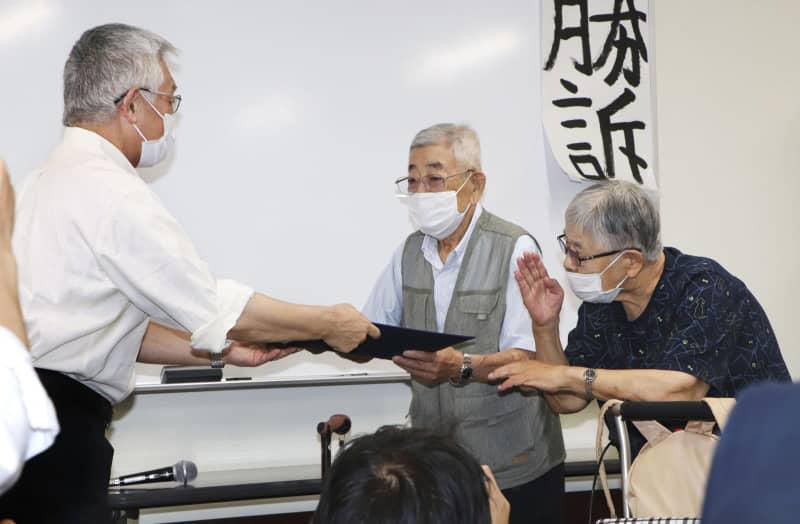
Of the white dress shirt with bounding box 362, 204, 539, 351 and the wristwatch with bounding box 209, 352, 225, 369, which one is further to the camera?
the white dress shirt with bounding box 362, 204, 539, 351

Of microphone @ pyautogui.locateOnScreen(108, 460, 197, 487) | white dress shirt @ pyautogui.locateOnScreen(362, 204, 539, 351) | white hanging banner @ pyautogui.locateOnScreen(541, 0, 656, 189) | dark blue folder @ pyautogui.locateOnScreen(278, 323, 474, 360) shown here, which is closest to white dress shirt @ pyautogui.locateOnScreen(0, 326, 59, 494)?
dark blue folder @ pyautogui.locateOnScreen(278, 323, 474, 360)

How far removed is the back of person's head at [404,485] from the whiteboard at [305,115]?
2.35 m

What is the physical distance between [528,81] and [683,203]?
83 cm

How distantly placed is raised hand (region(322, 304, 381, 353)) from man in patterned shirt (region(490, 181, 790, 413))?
0.40 metres

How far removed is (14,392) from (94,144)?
4.72 ft

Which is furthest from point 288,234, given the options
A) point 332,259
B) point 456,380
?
point 456,380

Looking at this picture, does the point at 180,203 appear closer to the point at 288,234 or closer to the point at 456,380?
the point at 288,234

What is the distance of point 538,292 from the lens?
2.69 meters

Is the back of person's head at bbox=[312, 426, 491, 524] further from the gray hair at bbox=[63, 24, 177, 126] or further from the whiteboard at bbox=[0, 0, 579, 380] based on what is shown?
the whiteboard at bbox=[0, 0, 579, 380]

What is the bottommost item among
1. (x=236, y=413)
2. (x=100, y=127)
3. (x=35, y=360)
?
(x=236, y=413)

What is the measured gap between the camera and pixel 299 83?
12.1ft

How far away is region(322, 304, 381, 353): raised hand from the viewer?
2.41 meters

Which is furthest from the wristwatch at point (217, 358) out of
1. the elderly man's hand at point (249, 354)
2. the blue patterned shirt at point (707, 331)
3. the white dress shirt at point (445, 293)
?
the blue patterned shirt at point (707, 331)

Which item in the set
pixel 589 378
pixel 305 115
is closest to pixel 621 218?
pixel 589 378
